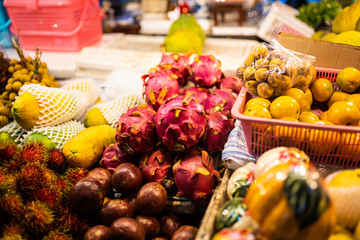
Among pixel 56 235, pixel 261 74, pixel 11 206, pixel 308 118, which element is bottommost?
pixel 56 235

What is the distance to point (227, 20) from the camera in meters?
7.20

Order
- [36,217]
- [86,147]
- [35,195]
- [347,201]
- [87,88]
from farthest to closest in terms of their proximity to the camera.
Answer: [87,88], [86,147], [35,195], [36,217], [347,201]

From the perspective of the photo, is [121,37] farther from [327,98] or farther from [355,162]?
[355,162]

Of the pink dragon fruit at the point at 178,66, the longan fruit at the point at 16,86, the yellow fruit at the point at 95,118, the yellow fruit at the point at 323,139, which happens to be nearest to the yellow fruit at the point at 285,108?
the yellow fruit at the point at 323,139

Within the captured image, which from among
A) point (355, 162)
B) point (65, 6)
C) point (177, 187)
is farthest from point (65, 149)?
point (65, 6)

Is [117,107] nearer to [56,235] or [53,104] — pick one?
[53,104]

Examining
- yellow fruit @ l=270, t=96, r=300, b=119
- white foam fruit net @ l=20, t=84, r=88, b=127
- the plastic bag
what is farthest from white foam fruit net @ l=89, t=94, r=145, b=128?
yellow fruit @ l=270, t=96, r=300, b=119

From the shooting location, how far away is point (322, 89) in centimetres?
147

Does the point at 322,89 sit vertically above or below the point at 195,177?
above

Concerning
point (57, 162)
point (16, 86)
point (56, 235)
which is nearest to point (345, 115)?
point (56, 235)

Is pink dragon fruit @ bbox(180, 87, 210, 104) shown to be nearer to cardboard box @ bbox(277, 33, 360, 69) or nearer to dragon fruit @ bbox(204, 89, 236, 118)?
dragon fruit @ bbox(204, 89, 236, 118)

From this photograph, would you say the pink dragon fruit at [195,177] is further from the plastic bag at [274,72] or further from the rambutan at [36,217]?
the rambutan at [36,217]

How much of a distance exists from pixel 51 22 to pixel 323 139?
99.0 inches

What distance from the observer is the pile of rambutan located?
103 centimetres
